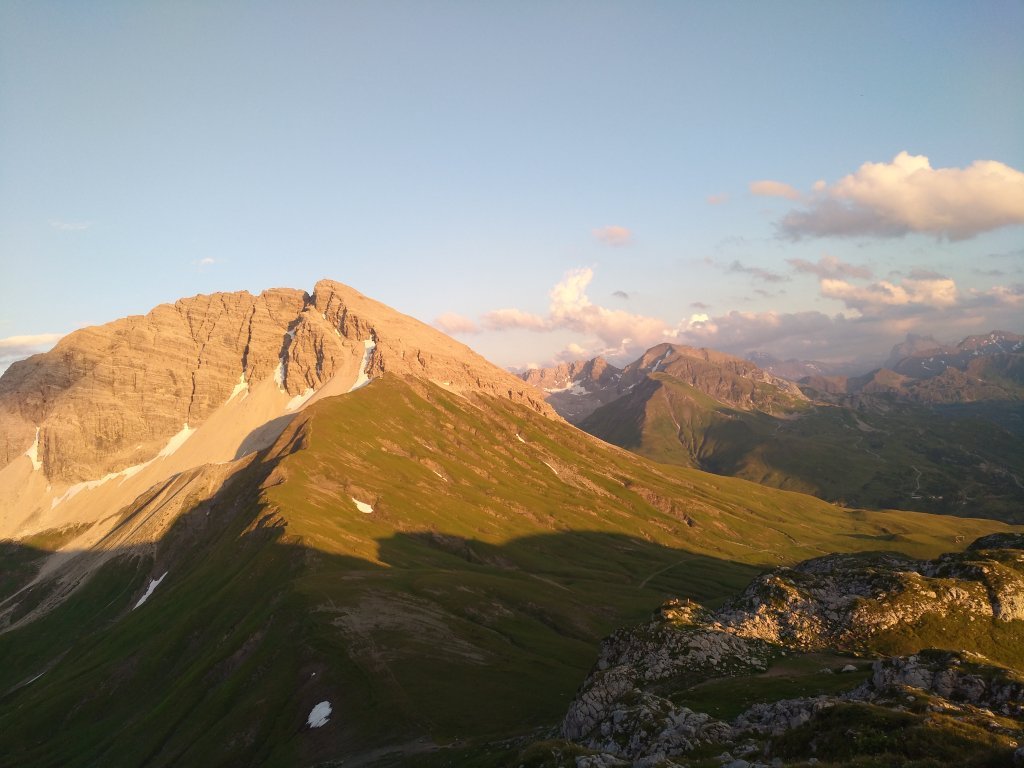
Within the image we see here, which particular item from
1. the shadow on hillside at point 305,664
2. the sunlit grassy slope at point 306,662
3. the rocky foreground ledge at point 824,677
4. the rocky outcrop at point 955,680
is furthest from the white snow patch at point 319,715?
the rocky outcrop at point 955,680

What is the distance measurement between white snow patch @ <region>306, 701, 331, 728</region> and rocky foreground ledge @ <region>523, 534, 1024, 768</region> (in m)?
43.1

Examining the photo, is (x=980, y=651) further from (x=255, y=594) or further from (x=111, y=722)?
(x=111, y=722)

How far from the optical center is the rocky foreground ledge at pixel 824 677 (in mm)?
34469

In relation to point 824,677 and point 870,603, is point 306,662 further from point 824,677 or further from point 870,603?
point 870,603

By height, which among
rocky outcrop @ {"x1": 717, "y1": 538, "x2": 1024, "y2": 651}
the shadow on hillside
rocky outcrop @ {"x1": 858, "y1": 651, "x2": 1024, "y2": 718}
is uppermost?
rocky outcrop @ {"x1": 858, "y1": 651, "x2": 1024, "y2": 718}

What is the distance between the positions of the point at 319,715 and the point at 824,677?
236ft

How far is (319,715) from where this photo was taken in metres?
94.1

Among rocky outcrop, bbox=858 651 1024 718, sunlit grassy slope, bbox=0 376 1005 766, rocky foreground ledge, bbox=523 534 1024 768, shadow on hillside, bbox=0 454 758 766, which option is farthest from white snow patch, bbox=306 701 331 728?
rocky outcrop, bbox=858 651 1024 718

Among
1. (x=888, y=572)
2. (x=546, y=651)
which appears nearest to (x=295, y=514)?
(x=546, y=651)

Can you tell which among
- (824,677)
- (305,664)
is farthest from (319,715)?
(824,677)

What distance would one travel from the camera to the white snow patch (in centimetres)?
9238

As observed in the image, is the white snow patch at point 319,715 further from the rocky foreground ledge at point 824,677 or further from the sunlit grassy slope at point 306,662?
the rocky foreground ledge at point 824,677

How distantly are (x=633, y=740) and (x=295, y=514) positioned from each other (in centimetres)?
16485

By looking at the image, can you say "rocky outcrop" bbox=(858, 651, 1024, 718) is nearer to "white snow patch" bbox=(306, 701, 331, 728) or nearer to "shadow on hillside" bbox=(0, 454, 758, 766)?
"shadow on hillside" bbox=(0, 454, 758, 766)
